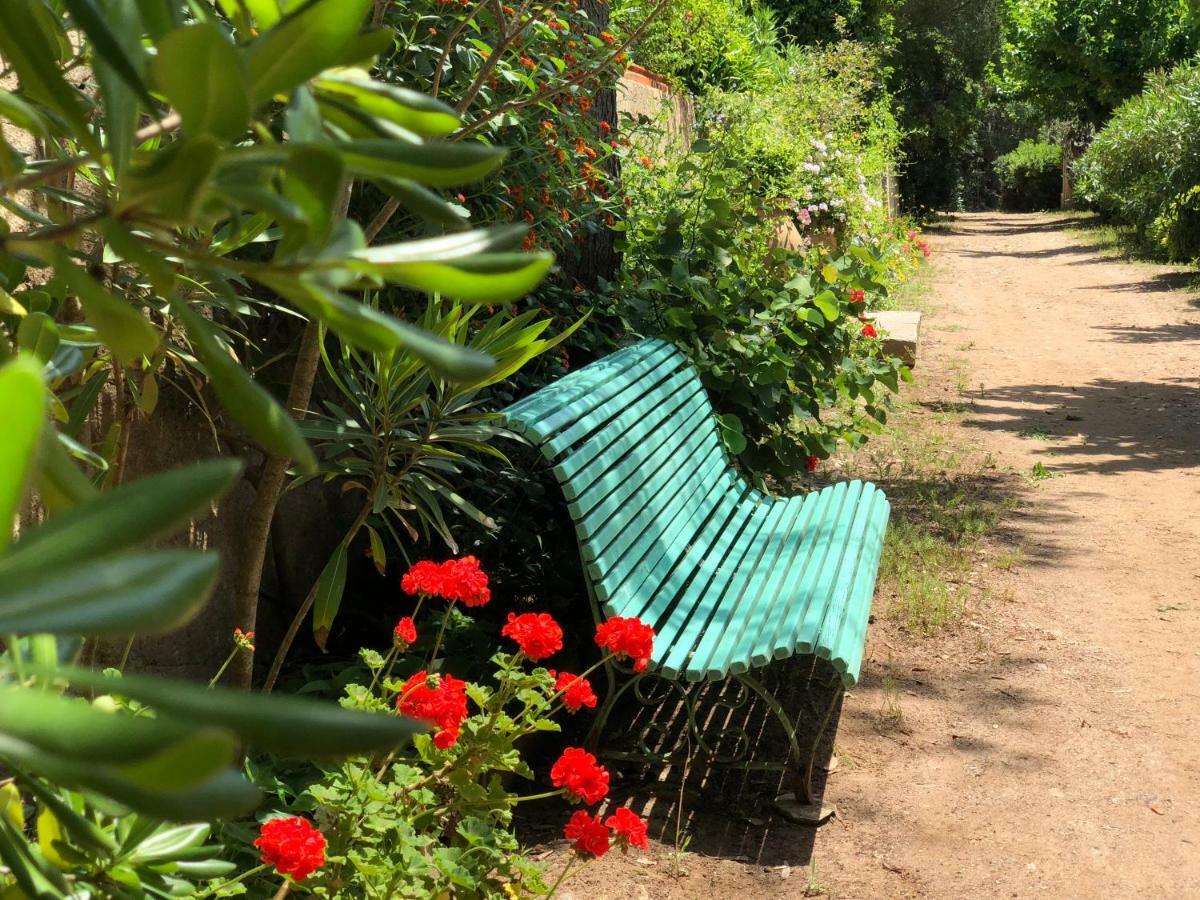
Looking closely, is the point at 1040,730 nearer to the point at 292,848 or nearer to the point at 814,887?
the point at 814,887

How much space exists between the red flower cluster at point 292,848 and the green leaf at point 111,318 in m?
1.17

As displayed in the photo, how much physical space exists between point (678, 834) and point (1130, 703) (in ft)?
5.76

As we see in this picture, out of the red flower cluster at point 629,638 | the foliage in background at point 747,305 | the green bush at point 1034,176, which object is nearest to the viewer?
the red flower cluster at point 629,638

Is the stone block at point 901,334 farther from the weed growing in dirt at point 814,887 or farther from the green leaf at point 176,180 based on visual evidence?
the green leaf at point 176,180

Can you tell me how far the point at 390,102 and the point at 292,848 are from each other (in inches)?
51.6

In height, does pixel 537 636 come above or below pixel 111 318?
below

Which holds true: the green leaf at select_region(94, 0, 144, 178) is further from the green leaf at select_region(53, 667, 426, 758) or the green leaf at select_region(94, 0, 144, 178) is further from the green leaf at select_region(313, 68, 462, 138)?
the green leaf at select_region(53, 667, 426, 758)

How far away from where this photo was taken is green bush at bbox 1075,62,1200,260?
17.5 m

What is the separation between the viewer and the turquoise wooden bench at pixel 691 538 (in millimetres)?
3043

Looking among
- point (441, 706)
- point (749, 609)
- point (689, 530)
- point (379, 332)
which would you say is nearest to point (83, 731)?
point (379, 332)

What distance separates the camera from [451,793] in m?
2.51

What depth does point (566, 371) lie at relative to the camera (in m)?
4.46

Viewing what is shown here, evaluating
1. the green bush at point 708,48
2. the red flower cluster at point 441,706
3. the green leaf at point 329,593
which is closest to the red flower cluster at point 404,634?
the red flower cluster at point 441,706

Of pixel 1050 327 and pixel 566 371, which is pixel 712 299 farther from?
pixel 1050 327
